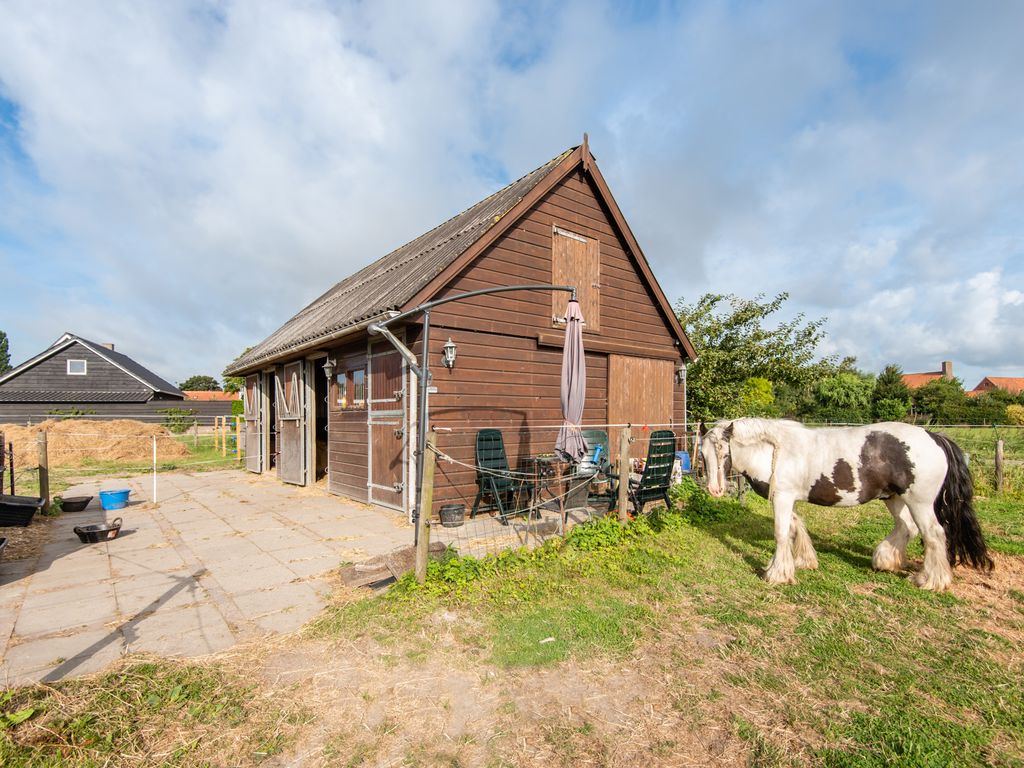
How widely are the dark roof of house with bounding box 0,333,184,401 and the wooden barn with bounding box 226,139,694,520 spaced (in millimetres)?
23129

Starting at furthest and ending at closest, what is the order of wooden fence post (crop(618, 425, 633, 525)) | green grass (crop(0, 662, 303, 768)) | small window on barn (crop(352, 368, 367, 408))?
small window on barn (crop(352, 368, 367, 408)) < wooden fence post (crop(618, 425, 633, 525)) < green grass (crop(0, 662, 303, 768))

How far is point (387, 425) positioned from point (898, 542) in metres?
6.41

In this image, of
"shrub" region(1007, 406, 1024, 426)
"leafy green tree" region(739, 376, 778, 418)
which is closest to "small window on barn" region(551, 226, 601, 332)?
"leafy green tree" region(739, 376, 778, 418)

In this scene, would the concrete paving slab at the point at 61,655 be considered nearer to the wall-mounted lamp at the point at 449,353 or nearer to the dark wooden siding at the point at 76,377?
the wall-mounted lamp at the point at 449,353

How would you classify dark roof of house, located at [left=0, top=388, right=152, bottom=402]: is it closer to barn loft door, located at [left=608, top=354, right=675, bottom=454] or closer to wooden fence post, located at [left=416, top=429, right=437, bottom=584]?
barn loft door, located at [left=608, top=354, right=675, bottom=454]

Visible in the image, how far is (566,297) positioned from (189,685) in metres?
7.55

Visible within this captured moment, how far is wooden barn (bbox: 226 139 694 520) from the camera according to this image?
7.45 meters

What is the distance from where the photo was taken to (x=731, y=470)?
513 cm

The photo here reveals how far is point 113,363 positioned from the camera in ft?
91.2

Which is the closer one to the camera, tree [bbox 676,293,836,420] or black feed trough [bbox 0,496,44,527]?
black feed trough [bbox 0,496,44,527]

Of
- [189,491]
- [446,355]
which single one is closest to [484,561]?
[446,355]

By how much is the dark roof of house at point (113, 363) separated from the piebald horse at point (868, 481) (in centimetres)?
3239

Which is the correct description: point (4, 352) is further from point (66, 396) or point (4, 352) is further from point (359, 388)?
point (359, 388)

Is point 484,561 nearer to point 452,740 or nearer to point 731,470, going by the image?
point 452,740
